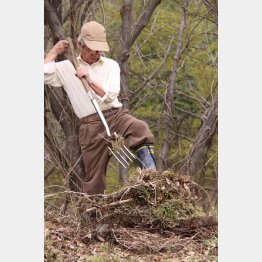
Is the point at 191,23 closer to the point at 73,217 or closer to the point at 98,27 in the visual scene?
the point at 98,27

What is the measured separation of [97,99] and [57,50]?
2.14 feet

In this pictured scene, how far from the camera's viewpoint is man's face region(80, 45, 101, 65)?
10.3 m

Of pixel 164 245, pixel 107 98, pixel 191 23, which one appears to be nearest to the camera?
pixel 164 245

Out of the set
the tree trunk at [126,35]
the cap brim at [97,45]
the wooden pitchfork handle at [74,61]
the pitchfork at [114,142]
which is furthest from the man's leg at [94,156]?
the tree trunk at [126,35]

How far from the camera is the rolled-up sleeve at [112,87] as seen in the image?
10.2 meters

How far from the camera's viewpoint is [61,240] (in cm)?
964

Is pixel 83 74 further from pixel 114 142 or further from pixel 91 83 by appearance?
pixel 114 142

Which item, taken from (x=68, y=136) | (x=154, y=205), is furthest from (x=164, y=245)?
(x=68, y=136)

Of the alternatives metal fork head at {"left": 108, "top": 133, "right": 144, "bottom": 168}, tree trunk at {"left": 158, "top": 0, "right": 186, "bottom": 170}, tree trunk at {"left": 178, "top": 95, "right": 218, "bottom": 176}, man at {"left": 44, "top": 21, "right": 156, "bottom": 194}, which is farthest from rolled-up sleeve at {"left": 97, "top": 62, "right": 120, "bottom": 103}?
tree trunk at {"left": 158, "top": 0, "right": 186, "bottom": 170}

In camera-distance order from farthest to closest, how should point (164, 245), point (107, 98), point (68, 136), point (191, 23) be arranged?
point (191, 23) → point (68, 136) → point (107, 98) → point (164, 245)

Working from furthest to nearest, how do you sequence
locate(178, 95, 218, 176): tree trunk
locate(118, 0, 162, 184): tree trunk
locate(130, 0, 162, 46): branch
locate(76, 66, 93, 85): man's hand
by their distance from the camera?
locate(130, 0, 162, 46): branch → locate(118, 0, 162, 184): tree trunk → locate(178, 95, 218, 176): tree trunk → locate(76, 66, 93, 85): man's hand

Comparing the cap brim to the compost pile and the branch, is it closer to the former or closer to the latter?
the branch

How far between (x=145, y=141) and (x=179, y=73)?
273 cm

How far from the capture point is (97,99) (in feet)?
33.6
